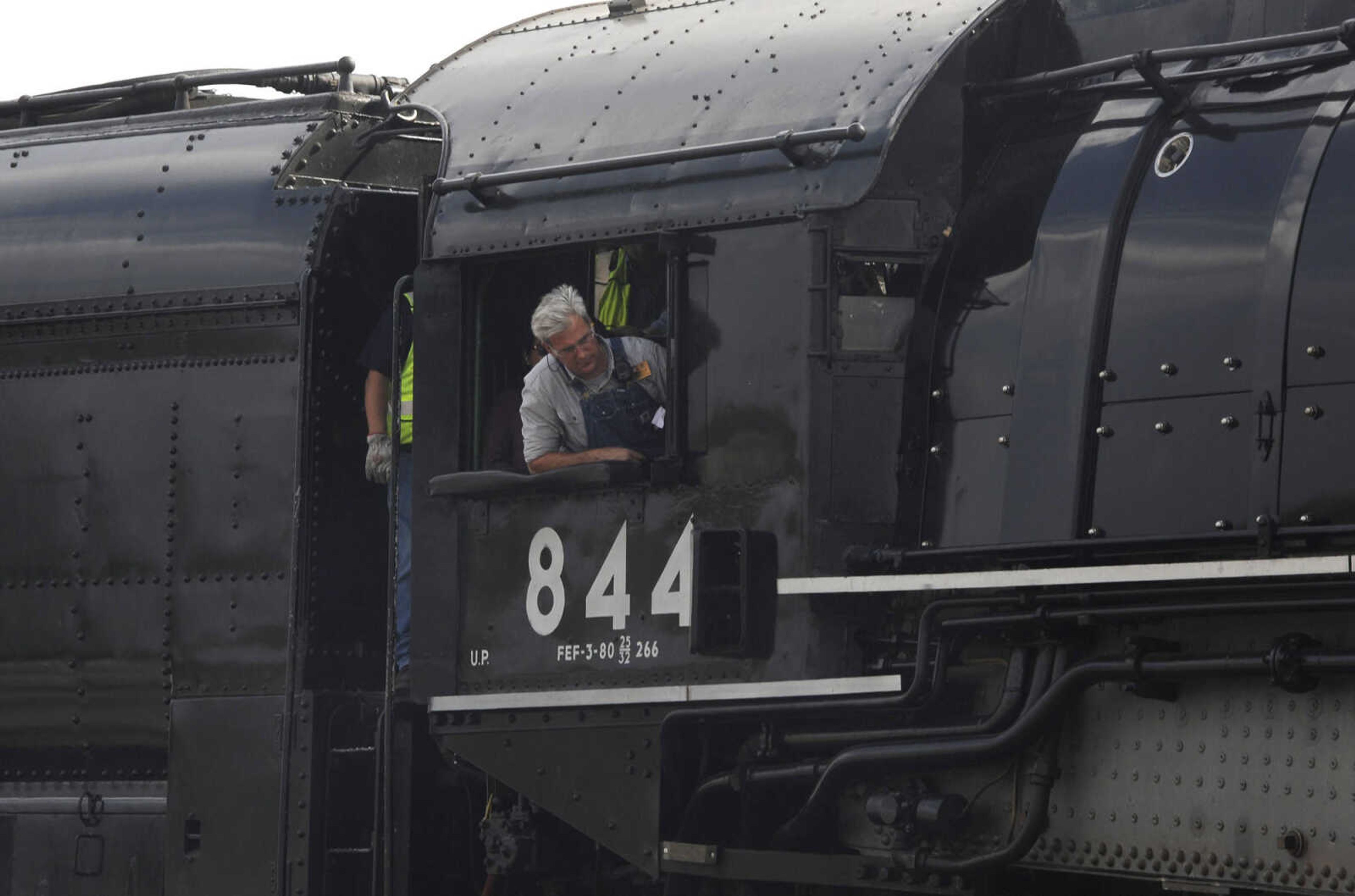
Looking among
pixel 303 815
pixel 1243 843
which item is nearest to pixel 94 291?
pixel 303 815

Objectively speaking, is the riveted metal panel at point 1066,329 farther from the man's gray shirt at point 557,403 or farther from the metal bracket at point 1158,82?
the man's gray shirt at point 557,403

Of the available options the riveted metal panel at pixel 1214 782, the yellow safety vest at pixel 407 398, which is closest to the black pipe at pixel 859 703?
the riveted metal panel at pixel 1214 782

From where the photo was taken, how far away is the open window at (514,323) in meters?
7.92

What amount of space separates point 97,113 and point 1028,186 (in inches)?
212

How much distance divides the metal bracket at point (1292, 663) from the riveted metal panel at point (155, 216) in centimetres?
449

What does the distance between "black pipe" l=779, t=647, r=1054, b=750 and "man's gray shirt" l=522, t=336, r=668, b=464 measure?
5.25ft

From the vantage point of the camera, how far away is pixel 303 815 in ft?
27.5

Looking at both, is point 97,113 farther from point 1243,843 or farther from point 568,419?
point 1243,843

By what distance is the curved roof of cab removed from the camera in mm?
7215

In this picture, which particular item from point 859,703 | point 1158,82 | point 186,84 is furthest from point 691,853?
point 186,84

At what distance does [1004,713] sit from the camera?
21.7 ft

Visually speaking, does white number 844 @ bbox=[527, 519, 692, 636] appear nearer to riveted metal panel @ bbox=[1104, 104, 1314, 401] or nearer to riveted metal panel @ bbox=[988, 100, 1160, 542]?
riveted metal panel @ bbox=[988, 100, 1160, 542]

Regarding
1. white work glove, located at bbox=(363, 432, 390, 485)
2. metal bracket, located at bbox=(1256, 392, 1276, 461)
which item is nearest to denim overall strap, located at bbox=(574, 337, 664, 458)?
white work glove, located at bbox=(363, 432, 390, 485)

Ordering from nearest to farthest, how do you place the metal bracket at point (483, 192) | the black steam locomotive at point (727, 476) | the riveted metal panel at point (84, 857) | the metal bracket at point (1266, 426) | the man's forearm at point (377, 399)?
the metal bracket at point (1266, 426)
the black steam locomotive at point (727, 476)
the metal bracket at point (483, 192)
the man's forearm at point (377, 399)
the riveted metal panel at point (84, 857)
